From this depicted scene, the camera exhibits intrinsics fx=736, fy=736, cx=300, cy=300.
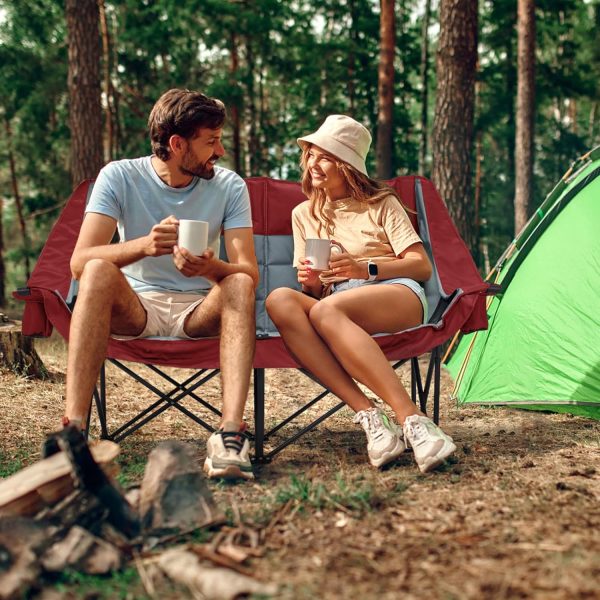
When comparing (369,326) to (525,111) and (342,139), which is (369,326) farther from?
(525,111)

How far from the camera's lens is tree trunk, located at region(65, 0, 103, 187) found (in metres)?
6.25

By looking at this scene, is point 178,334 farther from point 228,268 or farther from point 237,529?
point 237,529

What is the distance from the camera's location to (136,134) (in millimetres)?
13008

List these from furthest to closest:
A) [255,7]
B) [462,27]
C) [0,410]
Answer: [255,7], [462,27], [0,410]

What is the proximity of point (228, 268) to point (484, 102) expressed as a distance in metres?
17.0

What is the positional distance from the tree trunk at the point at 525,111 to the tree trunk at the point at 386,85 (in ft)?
6.35

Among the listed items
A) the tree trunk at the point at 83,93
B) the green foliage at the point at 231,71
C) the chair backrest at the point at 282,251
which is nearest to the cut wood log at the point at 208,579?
the chair backrest at the point at 282,251

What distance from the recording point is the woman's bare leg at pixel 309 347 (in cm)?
254

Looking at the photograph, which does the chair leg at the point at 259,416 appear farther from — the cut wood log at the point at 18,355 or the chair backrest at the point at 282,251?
the cut wood log at the point at 18,355

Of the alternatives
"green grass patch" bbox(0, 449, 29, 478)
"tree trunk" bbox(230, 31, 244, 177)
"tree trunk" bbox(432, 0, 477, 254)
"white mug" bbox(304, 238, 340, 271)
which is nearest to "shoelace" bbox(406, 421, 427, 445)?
"white mug" bbox(304, 238, 340, 271)

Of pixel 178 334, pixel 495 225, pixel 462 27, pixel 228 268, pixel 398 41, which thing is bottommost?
pixel 495 225

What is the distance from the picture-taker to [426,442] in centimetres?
235

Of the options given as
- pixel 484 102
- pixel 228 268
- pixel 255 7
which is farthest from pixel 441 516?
pixel 484 102

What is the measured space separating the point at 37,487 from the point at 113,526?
0.21 metres
